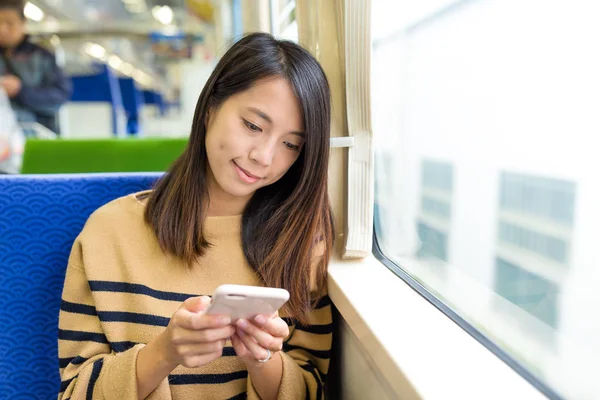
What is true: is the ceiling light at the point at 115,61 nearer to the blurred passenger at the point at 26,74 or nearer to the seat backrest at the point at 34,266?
the blurred passenger at the point at 26,74

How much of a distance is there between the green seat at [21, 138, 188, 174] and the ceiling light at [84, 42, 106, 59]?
8346mm

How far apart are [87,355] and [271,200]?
17.8 inches

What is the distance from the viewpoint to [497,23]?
0.74 meters

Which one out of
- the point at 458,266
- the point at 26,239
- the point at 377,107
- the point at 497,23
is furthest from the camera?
the point at 377,107

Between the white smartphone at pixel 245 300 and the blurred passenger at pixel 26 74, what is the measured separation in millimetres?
2694

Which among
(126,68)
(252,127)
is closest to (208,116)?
(252,127)

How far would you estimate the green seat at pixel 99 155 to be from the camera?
1.62 meters

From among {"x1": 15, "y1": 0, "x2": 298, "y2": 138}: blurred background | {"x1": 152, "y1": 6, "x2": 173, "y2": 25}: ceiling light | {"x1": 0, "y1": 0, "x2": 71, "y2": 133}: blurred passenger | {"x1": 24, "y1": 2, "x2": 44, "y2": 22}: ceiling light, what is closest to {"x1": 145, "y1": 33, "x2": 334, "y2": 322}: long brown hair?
{"x1": 0, "y1": 0, "x2": 71, "y2": 133}: blurred passenger

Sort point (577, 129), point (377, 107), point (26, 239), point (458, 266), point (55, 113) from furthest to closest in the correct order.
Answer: point (55, 113)
point (377, 107)
point (26, 239)
point (458, 266)
point (577, 129)

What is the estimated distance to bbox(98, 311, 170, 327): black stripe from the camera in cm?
93

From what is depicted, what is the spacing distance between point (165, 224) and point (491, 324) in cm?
60

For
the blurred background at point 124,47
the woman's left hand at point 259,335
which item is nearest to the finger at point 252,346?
the woman's left hand at point 259,335

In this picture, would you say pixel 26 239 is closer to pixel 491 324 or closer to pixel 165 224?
pixel 165 224

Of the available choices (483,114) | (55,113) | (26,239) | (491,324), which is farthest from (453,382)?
(55,113)
